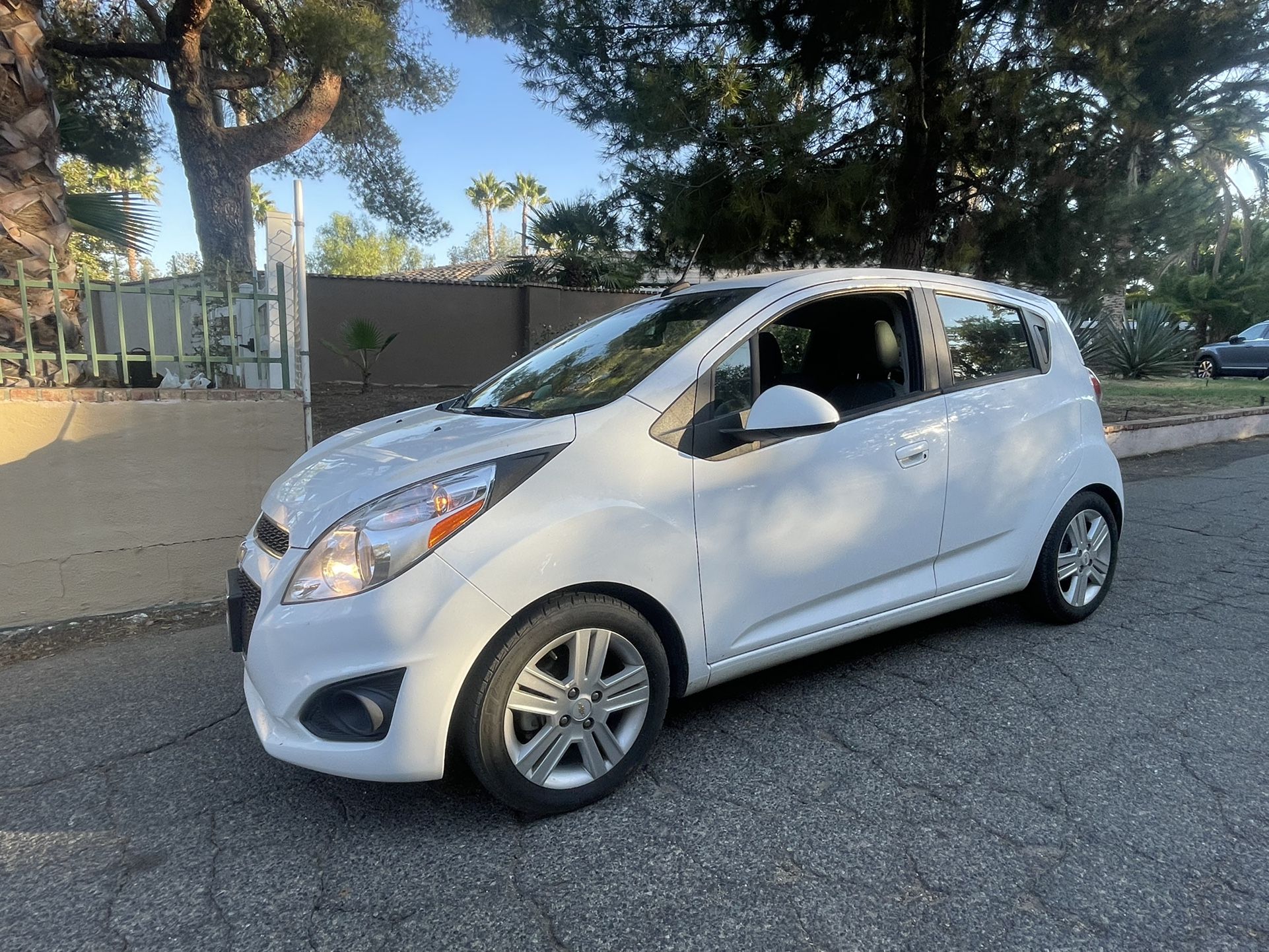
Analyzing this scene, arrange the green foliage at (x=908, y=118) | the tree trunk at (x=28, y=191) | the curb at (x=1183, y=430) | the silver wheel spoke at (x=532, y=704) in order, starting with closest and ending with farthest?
the silver wheel spoke at (x=532, y=704) < the tree trunk at (x=28, y=191) < the green foliage at (x=908, y=118) < the curb at (x=1183, y=430)

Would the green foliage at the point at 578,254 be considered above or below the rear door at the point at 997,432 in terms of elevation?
above

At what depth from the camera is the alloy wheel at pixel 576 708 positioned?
97.6 inches

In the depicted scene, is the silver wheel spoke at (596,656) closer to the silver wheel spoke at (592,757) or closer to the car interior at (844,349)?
the silver wheel spoke at (592,757)

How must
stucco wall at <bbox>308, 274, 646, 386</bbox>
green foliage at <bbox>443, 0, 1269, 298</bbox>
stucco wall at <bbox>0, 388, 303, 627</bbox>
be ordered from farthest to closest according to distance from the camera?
stucco wall at <bbox>308, 274, 646, 386</bbox> < green foliage at <bbox>443, 0, 1269, 298</bbox> < stucco wall at <bbox>0, 388, 303, 627</bbox>

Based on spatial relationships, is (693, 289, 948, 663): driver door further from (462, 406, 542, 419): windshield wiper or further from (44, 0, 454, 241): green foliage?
(44, 0, 454, 241): green foliage

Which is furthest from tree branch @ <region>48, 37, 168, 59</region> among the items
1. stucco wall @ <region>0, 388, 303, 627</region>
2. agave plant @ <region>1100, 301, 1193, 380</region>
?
agave plant @ <region>1100, 301, 1193, 380</region>

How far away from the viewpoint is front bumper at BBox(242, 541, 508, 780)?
2.30 metres

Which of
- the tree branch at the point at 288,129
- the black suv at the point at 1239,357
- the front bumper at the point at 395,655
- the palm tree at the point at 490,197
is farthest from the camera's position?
the palm tree at the point at 490,197

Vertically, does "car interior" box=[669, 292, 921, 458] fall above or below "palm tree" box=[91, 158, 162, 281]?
below

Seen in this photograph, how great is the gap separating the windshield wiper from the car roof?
102 cm

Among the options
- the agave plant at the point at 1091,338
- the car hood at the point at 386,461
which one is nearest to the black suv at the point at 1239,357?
the agave plant at the point at 1091,338

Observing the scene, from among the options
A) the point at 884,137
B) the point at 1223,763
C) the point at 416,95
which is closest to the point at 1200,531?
the point at 1223,763

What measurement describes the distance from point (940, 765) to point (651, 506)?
1367mm

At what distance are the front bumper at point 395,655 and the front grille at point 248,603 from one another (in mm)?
260
